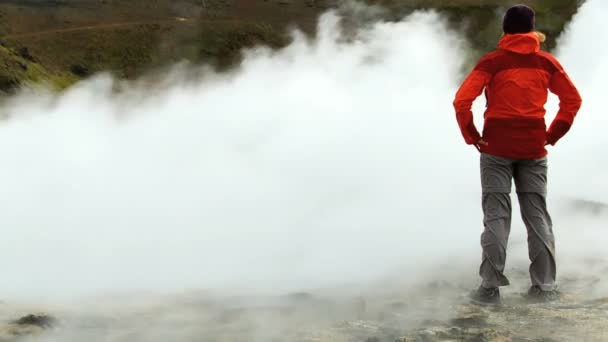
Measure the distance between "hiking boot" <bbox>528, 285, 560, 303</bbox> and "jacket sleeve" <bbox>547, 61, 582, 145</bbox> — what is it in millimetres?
1189

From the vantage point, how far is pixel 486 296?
6.22 metres

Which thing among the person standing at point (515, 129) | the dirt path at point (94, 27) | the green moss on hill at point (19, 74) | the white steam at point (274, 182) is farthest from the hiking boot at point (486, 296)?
the dirt path at point (94, 27)

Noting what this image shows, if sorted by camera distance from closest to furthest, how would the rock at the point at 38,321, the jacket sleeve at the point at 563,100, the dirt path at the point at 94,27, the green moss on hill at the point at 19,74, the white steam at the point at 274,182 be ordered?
the rock at the point at 38,321 < the jacket sleeve at the point at 563,100 < the white steam at the point at 274,182 < the green moss on hill at the point at 19,74 < the dirt path at the point at 94,27

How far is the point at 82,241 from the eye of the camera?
8180mm

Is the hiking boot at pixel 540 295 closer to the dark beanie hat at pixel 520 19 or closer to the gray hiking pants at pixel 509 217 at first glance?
the gray hiking pants at pixel 509 217

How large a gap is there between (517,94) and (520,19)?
0.59 m

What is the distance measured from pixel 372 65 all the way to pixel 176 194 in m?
7.85

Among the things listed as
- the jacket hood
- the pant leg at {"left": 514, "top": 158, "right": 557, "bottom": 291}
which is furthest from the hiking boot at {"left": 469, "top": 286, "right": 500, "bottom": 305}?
the jacket hood

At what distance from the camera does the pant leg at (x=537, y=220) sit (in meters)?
6.40

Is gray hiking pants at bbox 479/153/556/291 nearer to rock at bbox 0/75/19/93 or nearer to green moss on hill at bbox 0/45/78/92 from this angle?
green moss on hill at bbox 0/45/78/92

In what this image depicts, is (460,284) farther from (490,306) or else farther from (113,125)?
(113,125)

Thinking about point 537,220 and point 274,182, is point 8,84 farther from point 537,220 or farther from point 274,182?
point 537,220

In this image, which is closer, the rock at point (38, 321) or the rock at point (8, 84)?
the rock at point (38, 321)

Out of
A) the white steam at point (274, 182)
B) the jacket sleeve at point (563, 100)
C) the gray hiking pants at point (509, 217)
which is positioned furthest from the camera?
the white steam at point (274, 182)
